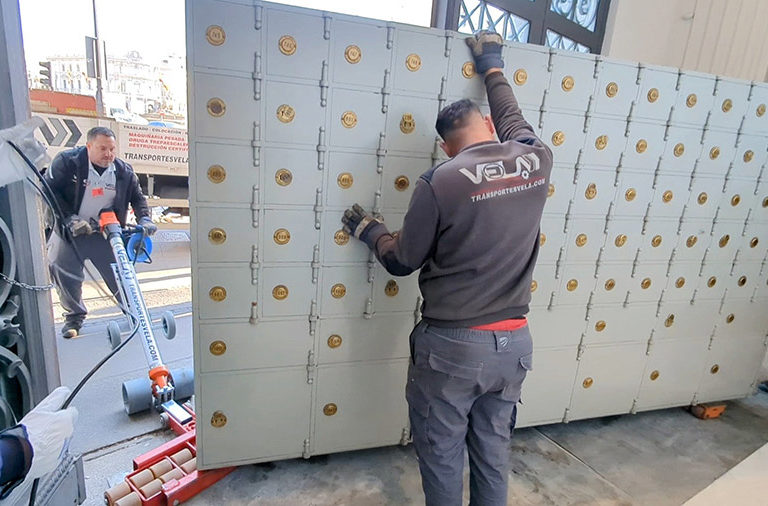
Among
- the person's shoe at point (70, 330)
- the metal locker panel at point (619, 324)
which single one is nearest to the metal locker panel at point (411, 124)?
the metal locker panel at point (619, 324)

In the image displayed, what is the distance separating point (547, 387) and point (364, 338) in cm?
127

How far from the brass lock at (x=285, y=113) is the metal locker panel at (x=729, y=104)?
2.49 metres

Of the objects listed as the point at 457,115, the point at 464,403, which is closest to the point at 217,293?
the point at 464,403

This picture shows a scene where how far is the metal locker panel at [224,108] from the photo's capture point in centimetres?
182

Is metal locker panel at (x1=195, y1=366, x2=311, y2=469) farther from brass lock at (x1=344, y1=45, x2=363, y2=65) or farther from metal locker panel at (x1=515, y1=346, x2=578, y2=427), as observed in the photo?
brass lock at (x1=344, y1=45, x2=363, y2=65)

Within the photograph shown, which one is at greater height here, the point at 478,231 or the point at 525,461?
the point at 478,231

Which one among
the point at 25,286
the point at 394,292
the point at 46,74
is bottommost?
the point at 394,292

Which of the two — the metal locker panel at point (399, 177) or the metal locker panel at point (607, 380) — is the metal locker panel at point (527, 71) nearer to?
the metal locker panel at point (399, 177)

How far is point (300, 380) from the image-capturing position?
227 centimetres

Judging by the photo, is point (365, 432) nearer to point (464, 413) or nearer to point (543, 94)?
point (464, 413)

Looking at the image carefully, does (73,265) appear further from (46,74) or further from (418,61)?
(46,74)

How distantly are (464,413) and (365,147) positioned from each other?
49.9 inches

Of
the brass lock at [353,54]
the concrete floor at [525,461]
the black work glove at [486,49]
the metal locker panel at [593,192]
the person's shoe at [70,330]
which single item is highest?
the black work glove at [486,49]

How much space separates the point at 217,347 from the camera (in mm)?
2096
